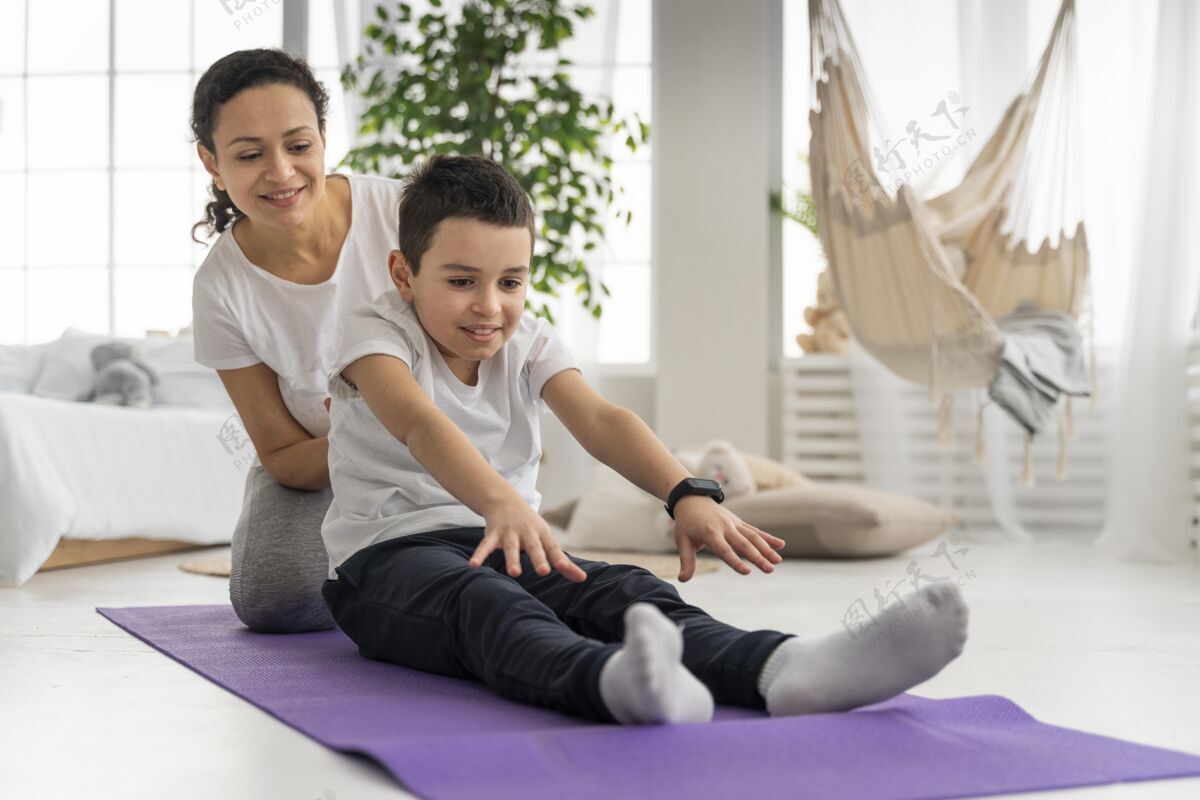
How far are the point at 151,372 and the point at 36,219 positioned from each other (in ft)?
5.01

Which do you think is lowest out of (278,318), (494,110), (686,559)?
(686,559)

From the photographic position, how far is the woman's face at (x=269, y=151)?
1.58 meters

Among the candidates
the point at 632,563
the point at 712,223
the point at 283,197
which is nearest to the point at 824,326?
the point at 712,223

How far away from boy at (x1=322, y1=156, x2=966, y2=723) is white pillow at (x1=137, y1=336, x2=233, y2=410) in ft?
7.46

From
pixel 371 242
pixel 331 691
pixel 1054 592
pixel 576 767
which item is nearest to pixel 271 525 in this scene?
pixel 371 242

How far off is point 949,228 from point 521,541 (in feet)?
8.07

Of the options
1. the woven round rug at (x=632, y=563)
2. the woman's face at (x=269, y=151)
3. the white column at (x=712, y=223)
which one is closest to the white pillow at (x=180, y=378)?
the woven round rug at (x=632, y=563)

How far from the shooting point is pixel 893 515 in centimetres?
305

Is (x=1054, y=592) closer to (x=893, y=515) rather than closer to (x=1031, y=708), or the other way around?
(x=893, y=515)

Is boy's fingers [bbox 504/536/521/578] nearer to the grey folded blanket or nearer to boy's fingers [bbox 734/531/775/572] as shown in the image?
boy's fingers [bbox 734/531/775/572]

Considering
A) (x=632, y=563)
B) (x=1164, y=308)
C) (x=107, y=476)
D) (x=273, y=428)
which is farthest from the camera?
(x=1164, y=308)

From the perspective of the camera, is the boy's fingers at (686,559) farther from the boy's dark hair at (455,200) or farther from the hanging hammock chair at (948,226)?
the hanging hammock chair at (948,226)

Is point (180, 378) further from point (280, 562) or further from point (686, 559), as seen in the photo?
point (686, 559)

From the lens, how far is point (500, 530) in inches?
41.8
